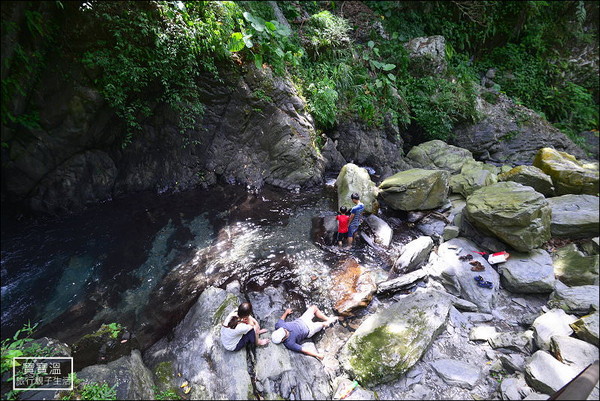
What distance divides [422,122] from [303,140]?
19.3ft

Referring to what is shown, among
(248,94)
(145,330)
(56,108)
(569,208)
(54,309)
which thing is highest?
(56,108)

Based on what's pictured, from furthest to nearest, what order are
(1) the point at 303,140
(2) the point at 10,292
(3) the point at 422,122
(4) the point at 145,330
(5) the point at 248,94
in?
1. (3) the point at 422,122
2. (1) the point at 303,140
3. (5) the point at 248,94
4. (2) the point at 10,292
5. (4) the point at 145,330

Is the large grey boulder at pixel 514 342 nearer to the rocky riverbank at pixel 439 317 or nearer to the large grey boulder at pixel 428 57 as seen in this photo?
the rocky riverbank at pixel 439 317

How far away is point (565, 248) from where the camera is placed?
583 cm

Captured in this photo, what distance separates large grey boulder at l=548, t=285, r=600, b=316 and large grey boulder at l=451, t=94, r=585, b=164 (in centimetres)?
801

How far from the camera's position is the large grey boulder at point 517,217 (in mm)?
5594

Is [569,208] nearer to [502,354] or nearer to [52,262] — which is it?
[502,354]

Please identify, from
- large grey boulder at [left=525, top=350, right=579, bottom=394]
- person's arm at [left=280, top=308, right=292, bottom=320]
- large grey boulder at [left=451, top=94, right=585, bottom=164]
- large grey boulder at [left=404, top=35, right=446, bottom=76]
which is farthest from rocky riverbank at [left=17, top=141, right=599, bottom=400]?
large grey boulder at [left=404, top=35, right=446, bottom=76]

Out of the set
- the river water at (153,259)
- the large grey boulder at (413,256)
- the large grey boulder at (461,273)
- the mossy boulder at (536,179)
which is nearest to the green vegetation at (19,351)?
the river water at (153,259)

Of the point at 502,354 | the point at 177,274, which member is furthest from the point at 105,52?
the point at 502,354

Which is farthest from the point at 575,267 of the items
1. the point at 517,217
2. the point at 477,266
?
the point at 477,266

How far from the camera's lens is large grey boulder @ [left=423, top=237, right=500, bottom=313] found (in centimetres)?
527

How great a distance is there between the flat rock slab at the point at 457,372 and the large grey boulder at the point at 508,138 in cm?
1019
